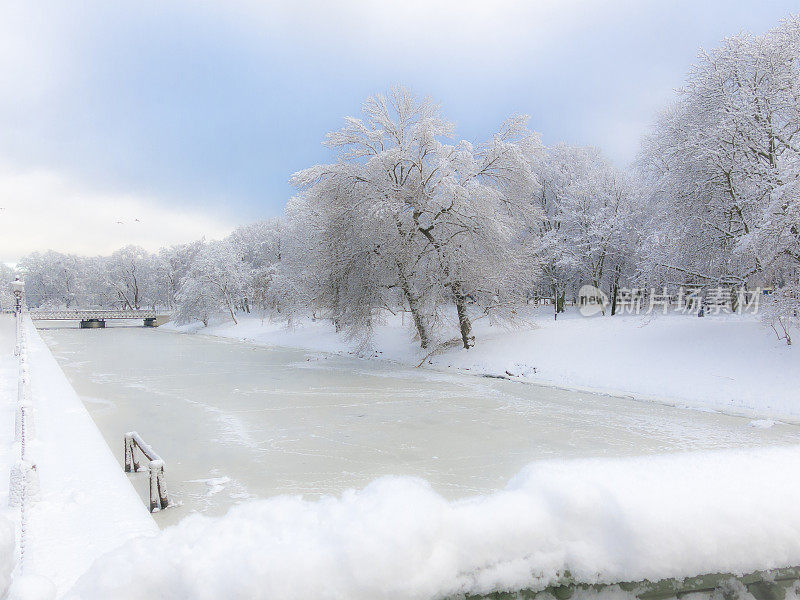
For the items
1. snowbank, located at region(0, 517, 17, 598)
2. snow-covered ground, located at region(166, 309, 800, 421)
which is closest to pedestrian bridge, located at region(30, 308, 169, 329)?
snow-covered ground, located at region(166, 309, 800, 421)

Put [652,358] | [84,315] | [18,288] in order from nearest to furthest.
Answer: [652,358], [18,288], [84,315]

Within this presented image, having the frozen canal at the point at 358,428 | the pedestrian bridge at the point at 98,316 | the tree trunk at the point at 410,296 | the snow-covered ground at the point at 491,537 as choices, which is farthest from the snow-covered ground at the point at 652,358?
the pedestrian bridge at the point at 98,316

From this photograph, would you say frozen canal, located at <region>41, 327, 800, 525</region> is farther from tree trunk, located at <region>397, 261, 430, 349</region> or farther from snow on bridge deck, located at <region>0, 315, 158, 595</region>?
tree trunk, located at <region>397, 261, 430, 349</region>

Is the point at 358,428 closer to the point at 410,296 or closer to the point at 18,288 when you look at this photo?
the point at 410,296

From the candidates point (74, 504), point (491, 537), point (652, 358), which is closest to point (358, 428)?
point (74, 504)

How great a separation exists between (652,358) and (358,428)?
41.7ft

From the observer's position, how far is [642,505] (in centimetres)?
198

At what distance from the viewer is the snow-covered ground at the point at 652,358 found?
51.1 feet

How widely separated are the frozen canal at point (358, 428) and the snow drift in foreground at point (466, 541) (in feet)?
18.2

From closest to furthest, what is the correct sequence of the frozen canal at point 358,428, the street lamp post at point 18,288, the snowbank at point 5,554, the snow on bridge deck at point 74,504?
the snowbank at point 5,554, the snow on bridge deck at point 74,504, the frozen canal at point 358,428, the street lamp post at point 18,288

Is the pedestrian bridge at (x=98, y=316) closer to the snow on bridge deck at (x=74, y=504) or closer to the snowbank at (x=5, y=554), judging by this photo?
the snow on bridge deck at (x=74, y=504)

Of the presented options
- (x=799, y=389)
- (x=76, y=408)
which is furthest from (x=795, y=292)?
(x=76, y=408)

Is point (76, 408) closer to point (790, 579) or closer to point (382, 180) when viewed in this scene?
point (790, 579)

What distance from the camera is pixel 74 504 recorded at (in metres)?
5.52
